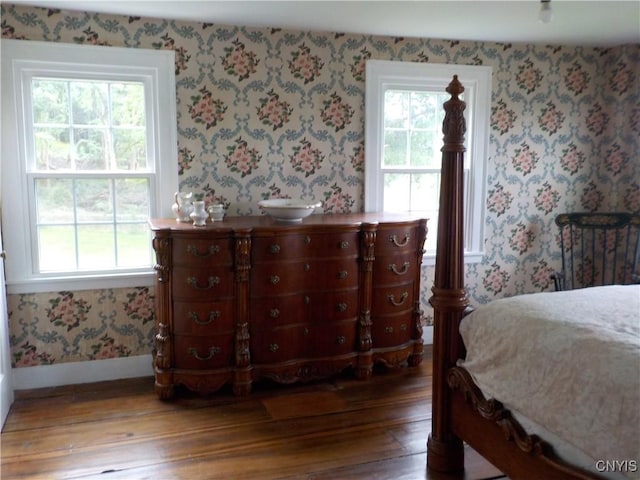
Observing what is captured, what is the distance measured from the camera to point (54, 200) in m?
3.21

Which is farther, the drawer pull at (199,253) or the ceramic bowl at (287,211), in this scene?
the ceramic bowl at (287,211)

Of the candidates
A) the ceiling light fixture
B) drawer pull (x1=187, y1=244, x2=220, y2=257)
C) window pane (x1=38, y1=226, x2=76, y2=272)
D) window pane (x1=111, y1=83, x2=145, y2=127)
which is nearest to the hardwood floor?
window pane (x1=38, y1=226, x2=76, y2=272)

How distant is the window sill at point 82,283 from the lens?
316cm

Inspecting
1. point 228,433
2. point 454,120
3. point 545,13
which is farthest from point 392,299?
point 545,13

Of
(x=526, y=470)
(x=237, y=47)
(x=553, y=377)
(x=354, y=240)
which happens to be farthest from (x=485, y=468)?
(x=237, y=47)

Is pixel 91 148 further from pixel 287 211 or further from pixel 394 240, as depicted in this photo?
pixel 394 240

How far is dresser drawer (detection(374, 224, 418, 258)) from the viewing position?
3332 mm

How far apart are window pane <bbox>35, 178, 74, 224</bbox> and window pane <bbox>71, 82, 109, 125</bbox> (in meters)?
0.38

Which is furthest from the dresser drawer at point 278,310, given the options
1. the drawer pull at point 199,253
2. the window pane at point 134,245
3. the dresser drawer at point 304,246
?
the window pane at point 134,245

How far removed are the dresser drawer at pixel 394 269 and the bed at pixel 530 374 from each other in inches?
42.6

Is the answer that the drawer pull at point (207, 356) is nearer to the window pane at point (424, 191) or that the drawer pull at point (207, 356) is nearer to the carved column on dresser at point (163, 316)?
the carved column on dresser at point (163, 316)

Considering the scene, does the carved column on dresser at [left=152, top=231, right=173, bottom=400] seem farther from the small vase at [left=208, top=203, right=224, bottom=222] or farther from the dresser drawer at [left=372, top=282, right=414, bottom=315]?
the dresser drawer at [left=372, top=282, right=414, bottom=315]

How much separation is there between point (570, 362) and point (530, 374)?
0.55ft

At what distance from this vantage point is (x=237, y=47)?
3.38m
